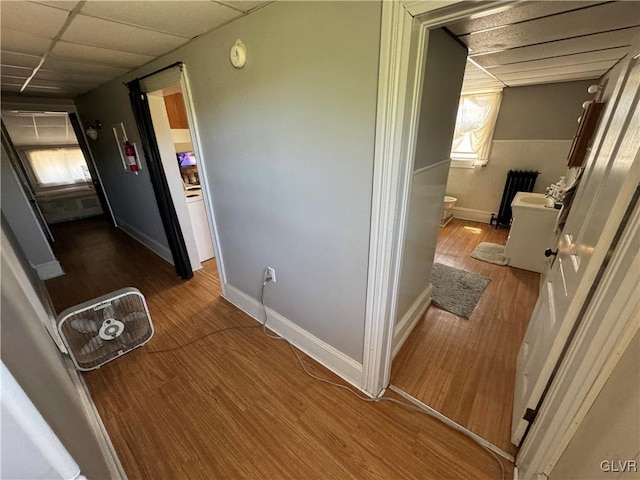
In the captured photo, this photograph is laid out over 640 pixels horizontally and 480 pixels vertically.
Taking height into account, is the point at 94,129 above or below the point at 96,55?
below

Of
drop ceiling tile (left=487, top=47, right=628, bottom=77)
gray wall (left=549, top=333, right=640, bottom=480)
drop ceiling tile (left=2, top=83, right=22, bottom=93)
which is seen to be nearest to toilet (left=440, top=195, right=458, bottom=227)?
drop ceiling tile (left=487, top=47, right=628, bottom=77)

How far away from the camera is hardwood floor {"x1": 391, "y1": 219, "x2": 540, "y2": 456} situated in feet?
4.96

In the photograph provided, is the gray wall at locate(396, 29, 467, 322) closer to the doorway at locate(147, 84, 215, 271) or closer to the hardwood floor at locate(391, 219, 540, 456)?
the hardwood floor at locate(391, 219, 540, 456)

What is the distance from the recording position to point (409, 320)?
6.78ft

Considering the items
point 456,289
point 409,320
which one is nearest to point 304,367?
point 409,320

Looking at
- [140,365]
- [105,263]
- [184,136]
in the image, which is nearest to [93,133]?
[184,136]

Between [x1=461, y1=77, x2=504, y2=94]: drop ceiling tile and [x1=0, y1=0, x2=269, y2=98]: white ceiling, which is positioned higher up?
[x1=461, y1=77, x2=504, y2=94]: drop ceiling tile

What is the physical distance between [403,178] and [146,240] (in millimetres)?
3999

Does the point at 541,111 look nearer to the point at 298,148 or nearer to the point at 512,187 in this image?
the point at 512,187

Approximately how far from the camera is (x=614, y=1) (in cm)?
112

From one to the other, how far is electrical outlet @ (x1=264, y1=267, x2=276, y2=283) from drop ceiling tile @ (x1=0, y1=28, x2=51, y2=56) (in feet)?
6.31

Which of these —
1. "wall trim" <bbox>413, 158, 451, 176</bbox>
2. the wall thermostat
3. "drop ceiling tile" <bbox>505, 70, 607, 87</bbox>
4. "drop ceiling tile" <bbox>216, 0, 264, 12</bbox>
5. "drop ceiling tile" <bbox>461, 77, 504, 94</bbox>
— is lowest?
"wall trim" <bbox>413, 158, 451, 176</bbox>

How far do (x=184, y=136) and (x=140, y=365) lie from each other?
2655 mm

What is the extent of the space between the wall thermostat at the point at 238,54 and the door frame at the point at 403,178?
842 millimetres
